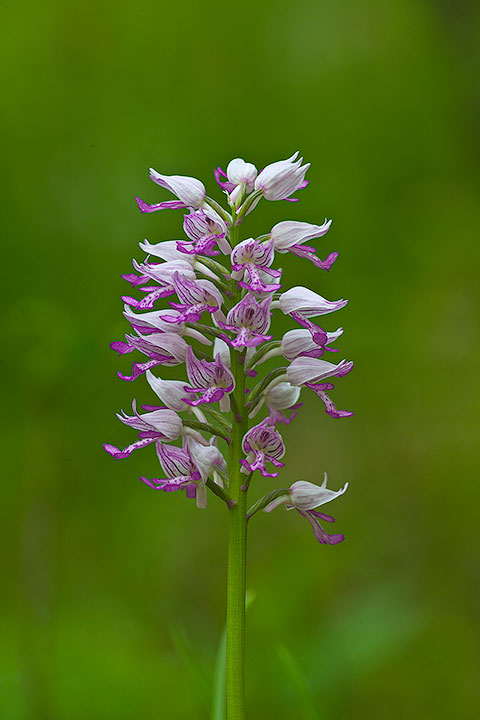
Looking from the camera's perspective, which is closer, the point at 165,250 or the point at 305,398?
the point at 165,250

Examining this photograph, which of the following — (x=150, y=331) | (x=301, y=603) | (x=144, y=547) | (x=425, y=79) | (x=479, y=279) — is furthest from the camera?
(x=425, y=79)

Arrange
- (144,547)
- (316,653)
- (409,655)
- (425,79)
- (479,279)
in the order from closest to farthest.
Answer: (316,653)
(409,655)
(144,547)
(479,279)
(425,79)

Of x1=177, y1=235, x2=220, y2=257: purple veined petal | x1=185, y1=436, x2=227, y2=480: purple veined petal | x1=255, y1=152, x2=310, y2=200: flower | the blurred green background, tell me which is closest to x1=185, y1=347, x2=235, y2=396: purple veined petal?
x1=185, y1=436, x2=227, y2=480: purple veined petal

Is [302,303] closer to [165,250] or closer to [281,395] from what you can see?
[281,395]

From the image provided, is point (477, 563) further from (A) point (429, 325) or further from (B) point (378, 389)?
(A) point (429, 325)

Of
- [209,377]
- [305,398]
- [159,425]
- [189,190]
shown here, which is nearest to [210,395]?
[209,377]

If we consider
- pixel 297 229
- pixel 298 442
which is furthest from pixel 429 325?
Answer: pixel 297 229

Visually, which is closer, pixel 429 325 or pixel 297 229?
pixel 297 229
